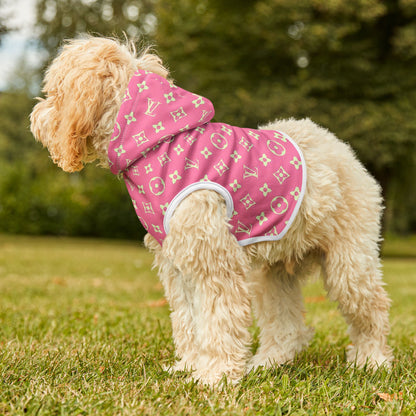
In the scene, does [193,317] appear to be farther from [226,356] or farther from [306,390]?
[306,390]

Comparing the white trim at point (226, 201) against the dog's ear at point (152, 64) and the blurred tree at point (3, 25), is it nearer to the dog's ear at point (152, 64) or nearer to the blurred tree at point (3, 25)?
the dog's ear at point (152, 64)

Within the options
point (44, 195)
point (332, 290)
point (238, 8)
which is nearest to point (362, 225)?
point (332, 290)

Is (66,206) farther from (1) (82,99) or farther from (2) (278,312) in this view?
(1) (82,99)

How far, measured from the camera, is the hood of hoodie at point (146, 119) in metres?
2.82

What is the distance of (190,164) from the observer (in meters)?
2.79

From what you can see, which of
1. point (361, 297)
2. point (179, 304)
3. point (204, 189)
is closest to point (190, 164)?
point (204, 189)

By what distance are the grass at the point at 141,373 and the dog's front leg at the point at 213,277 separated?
0.52 ft

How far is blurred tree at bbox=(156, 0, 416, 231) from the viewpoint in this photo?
15.4 meters

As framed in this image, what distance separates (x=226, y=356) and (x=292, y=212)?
897 millimetres

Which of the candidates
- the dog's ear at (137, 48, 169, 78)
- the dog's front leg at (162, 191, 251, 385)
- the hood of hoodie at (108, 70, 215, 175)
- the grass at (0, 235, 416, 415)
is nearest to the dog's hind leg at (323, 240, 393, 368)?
the grass at (0, 235, 416, 415)

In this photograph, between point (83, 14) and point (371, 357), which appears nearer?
point (371, 357)

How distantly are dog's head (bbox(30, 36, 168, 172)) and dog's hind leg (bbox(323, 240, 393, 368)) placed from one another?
5.31ft

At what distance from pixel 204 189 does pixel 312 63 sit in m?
15.1

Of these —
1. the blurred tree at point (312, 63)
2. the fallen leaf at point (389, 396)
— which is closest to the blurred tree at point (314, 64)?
the blurred tree at point (312, 63)
